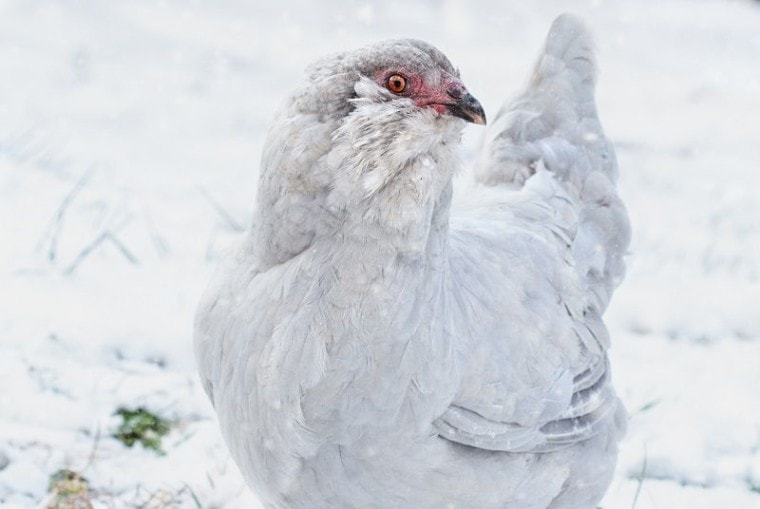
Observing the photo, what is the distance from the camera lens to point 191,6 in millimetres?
8805

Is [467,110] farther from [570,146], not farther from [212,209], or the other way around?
[212,209]

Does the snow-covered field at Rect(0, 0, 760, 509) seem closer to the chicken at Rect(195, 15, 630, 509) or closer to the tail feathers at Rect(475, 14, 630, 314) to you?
the tail feathers at Rect(475, 14, 630, 314)

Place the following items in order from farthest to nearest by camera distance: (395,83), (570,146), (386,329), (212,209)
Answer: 1. (212,209)
2. (570,146)
3. (386,329)
4. (395,83)

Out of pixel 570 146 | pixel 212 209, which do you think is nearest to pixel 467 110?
pixel 570 146

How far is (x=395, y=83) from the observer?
2186 mm

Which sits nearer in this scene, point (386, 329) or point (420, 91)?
point (420, 91)

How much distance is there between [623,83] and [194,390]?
6.27m

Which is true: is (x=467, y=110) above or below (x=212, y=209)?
above

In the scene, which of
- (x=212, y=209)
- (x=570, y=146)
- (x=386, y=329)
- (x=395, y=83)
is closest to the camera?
(x=395, y=83)

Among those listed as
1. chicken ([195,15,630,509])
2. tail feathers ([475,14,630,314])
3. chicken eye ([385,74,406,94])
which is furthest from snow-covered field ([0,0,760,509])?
chicken eye ([385,74,406,94])

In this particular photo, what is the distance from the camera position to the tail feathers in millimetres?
3496

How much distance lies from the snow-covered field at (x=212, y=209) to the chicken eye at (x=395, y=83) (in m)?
1.50

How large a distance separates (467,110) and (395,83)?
0.52ft

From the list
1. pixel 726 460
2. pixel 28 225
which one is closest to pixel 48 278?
pixel 28 225
